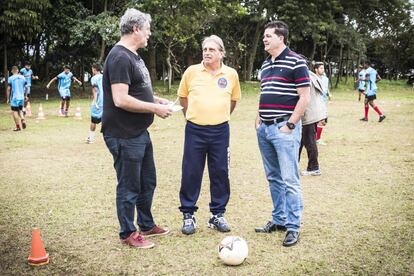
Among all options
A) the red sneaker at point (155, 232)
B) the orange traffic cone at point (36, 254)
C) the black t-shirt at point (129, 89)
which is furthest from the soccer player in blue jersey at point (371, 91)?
the orange traffic cone at point (36, 254)

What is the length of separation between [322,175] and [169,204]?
3176mm

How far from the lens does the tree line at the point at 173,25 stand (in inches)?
1061

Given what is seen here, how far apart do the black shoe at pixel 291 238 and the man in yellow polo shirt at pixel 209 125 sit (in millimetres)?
746

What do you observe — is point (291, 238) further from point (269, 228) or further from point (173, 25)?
point (173, 25)

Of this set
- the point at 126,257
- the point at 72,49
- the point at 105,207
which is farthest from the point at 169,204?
the point at 72,49

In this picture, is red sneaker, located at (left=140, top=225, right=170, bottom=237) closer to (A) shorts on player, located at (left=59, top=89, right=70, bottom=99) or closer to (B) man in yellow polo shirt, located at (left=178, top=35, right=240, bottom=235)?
(B) man in yellow polo shirt, located at (left=178, top=35, right=240, bottom=235)

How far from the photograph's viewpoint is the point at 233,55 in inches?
1727

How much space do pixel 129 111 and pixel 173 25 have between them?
23593 mm

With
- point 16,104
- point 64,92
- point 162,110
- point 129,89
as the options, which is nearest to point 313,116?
point 162,110

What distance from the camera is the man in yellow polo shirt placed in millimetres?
5379

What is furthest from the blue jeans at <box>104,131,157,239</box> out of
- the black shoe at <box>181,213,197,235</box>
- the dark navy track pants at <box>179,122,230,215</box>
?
the black shoe at <box>181,213,197,235</box>

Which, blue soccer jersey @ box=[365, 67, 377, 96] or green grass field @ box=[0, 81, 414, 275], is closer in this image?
green grass field @ box=[0, 81, 414, 275]

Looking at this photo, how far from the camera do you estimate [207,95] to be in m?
5.38

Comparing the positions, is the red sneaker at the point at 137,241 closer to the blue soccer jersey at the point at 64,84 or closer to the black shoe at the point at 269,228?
the black shoe at the point at 269,228
